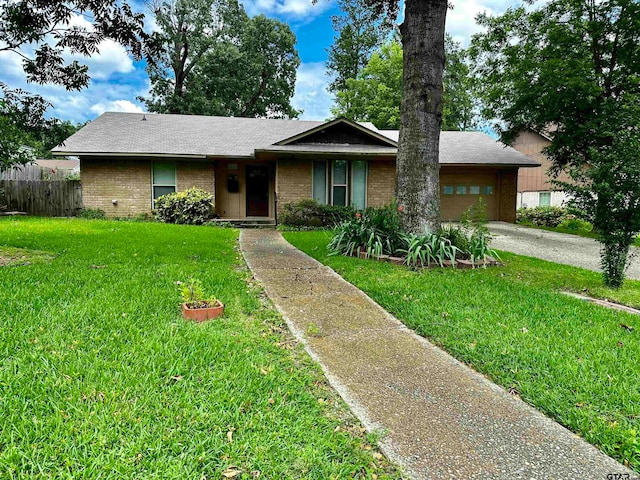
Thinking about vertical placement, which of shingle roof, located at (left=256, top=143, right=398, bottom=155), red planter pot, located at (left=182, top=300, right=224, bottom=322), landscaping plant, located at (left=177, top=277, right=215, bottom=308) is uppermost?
shingle roof, located at (left=256, top=143, right=398, bottom=155)

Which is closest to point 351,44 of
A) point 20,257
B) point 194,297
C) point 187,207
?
point 187,207

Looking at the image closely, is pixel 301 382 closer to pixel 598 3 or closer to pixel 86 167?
pixel 86 167

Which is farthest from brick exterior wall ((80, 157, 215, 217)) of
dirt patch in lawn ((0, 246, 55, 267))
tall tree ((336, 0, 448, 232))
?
tall tree ((336, 0, 448, 232))

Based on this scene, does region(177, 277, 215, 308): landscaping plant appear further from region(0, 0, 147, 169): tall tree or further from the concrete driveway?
the concrete driveway

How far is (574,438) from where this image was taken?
2275mm

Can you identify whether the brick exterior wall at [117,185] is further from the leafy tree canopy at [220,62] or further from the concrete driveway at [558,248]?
the leafy tree canopy at [220,62]

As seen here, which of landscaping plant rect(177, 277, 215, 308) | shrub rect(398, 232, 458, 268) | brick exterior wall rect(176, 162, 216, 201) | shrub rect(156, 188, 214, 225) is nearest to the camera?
landscaping plant rect(177, 277, 215, 308)

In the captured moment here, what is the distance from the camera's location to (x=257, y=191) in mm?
16688

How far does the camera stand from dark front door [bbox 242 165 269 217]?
54.3 ft

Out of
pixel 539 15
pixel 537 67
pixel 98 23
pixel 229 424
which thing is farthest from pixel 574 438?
pixel 539 15

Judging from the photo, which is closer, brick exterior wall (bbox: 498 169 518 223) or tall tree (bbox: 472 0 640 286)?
tall tree (bbox: 472 0 640 286)

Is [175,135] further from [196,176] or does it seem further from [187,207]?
[187,207]

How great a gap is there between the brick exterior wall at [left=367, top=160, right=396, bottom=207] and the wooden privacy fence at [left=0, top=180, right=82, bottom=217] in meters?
11.3

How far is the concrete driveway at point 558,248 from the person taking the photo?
816cm
